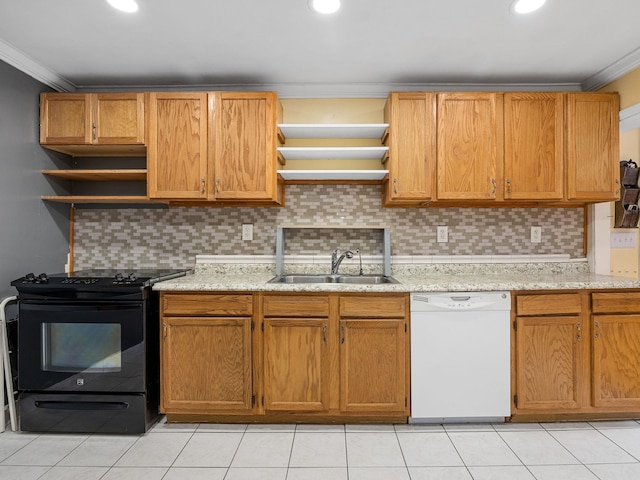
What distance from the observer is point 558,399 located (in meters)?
2.26

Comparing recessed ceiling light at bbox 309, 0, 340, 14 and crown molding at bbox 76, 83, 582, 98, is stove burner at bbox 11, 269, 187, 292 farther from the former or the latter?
recessed ceiling light at bbox 309, 0, 340, 14

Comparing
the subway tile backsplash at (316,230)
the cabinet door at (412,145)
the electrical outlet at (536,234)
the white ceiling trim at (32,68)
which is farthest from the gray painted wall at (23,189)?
the electrical outlet at (536,234)

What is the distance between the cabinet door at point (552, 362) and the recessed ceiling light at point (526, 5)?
5.66ft

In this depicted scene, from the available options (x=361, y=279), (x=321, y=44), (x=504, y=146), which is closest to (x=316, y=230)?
(x=361, y=279)

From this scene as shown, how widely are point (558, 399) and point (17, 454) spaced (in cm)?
311

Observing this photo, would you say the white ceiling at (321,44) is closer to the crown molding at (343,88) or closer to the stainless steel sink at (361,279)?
the crown molding at (343,88)

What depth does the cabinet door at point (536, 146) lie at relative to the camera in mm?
2541

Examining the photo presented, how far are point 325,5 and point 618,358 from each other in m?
2.67

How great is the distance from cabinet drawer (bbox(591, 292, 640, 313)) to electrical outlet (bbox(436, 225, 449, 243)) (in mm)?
993

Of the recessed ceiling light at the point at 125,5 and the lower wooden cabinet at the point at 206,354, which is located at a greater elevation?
the recessed ceiling light at the point at 125,5

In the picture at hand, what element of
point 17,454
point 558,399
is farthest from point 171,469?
point 558,399

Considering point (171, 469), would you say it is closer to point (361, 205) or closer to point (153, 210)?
point (153, 210)

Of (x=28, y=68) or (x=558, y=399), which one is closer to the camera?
(x=558, y=399)

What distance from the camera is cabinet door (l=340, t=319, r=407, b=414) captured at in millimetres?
2240
